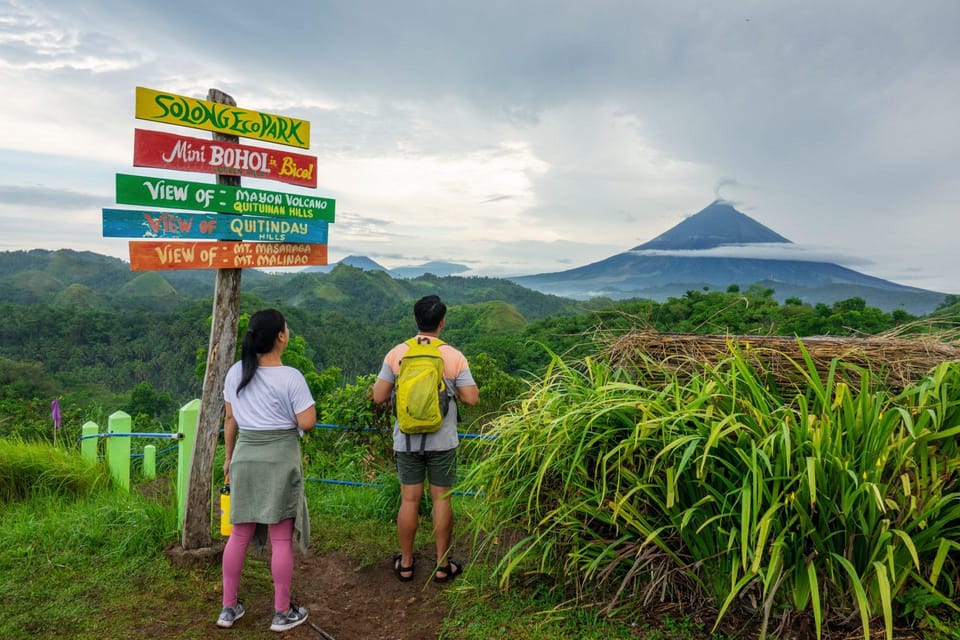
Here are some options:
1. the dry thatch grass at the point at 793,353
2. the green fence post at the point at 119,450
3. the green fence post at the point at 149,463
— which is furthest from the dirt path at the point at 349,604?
the green fence post at the point at 149,463

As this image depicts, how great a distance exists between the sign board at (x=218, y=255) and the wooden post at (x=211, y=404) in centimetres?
14

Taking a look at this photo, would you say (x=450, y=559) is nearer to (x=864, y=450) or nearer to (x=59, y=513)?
A: (x=864, y=450)

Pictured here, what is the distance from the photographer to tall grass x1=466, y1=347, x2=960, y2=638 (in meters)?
2.43

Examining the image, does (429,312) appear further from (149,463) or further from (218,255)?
(149,463)

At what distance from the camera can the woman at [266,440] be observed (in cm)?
286

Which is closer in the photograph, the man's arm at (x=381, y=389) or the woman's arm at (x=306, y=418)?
the woman's arm at (x=306, y=418)

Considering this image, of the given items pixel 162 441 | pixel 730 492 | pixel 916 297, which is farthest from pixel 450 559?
pixel 916 297

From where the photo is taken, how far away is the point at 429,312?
130 inches

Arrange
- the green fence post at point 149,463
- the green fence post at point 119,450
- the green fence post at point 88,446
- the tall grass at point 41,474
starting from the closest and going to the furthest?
the tall grass at point 41,474 < the green fence post at point 119,450 < the green fence post at point 88,446 < the green fence post at point 149,463

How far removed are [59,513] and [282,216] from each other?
8.98 ft

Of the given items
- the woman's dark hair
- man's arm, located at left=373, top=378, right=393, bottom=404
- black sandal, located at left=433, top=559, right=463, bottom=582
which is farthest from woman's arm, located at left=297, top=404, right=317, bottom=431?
black sandal, located at left=433, top=559, right=463, bottom=582

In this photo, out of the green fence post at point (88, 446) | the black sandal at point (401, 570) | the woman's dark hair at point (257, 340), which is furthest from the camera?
the green fence post at point (88, 446)

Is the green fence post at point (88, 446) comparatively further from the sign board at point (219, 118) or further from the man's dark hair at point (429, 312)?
the man's dark hair at point (429, 312)

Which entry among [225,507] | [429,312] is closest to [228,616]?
[225,507]
